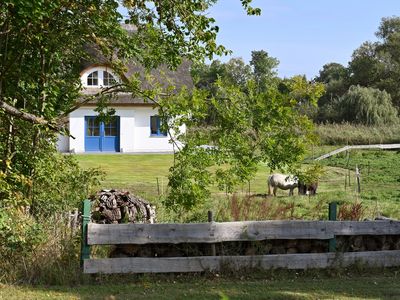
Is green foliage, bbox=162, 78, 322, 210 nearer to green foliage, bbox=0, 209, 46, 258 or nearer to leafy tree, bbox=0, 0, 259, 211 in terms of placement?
leafy tree, bbox=0, 0, 259, 211

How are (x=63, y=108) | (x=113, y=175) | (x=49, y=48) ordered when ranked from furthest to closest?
1. (x=113, y=175)
2. (x=63, y=108)
3. (x=49, y=48)

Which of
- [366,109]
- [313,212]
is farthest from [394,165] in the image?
[366,109]

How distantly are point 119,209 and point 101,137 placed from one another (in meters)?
30.9

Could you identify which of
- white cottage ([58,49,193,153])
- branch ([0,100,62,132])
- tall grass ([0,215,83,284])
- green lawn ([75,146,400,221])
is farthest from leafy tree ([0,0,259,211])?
white cottage ([58,49,193,153])

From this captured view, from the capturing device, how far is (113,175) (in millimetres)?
25547

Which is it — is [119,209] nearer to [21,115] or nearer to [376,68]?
[21,115]

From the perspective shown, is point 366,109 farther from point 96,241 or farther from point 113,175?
point 96,241

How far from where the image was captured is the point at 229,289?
8484mm

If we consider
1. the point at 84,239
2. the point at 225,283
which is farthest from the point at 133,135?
the point at 225,283

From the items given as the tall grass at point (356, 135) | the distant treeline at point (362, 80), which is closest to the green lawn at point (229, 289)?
the tall grass at point (356, 135)

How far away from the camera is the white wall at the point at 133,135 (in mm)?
41406

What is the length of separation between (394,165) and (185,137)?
20.2 m

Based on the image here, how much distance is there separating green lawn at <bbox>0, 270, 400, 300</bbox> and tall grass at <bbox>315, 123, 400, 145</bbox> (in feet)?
114

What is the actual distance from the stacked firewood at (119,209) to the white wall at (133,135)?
29608 mm
